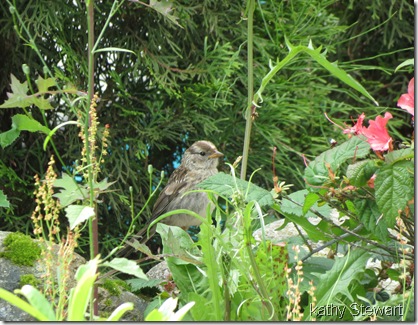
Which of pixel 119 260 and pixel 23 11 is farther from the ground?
pixel 23 11

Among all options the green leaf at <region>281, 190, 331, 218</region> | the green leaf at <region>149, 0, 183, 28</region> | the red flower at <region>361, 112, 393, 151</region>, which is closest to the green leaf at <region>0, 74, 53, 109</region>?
the green leaf at <region>149, 0, 183, 28</region>

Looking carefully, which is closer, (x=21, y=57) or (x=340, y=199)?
(x=340, y=199)

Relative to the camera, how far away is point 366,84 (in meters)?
5.05

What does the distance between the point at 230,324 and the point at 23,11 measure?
8.17 feet

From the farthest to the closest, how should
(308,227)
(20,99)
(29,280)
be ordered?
(29,280)
(308,227)
(20,99)

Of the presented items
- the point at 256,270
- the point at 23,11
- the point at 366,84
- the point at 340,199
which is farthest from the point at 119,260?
the point at 366,84

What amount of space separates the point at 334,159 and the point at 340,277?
31 centimetres

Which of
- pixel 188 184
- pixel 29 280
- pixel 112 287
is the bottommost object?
pixel 188 184

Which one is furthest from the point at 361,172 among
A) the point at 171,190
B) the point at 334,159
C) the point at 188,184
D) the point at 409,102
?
the point at 188,184

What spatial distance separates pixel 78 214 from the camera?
68.7 inches

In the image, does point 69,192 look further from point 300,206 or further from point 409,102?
point 409,102

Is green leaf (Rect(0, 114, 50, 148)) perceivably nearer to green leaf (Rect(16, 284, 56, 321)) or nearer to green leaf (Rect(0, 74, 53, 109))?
green leaf (Rect(0, 74, 53, 109))

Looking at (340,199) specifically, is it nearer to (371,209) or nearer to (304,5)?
(371,209)

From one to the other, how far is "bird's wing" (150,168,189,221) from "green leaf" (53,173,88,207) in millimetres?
2105
